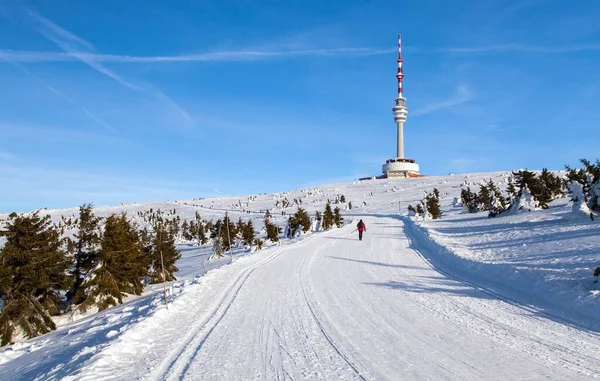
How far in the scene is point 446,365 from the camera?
625 cm

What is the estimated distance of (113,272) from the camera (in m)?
20.5

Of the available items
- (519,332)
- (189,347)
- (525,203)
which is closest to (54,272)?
(189,347)

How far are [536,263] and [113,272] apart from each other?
19035 millimetres

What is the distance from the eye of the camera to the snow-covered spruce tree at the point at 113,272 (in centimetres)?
1952

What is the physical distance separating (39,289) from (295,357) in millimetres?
16546

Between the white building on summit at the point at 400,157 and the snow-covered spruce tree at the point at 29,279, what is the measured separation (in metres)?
151

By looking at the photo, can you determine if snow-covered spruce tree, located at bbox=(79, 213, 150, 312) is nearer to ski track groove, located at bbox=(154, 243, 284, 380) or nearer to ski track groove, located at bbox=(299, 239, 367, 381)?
ski track groove, located at bbox=(154, 243, 284, 380)

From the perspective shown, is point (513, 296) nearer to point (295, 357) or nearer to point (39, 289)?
point (295, 357)

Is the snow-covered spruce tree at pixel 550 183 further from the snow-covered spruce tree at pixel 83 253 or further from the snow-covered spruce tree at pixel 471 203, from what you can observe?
the snow-covered spruce tree at pixel 83 253

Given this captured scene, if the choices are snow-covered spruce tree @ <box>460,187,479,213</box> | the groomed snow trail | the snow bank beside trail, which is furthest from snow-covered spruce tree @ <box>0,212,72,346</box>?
snow-covered spruce tree @ <box>460,187,479,213</box>

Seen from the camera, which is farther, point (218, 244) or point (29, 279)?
point (218, 244)

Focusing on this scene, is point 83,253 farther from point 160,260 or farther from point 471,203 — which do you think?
point 471,203

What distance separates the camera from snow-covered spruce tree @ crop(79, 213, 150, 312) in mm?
19516

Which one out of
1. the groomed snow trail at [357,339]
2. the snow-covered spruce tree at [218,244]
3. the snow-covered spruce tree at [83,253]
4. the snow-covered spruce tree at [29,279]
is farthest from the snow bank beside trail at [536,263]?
the snow-covered spruce tree at [218,244]
